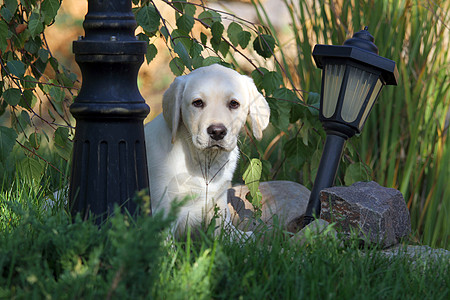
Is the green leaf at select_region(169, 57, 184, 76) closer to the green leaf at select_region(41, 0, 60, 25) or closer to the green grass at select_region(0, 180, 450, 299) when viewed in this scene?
the green leaf at select_region(41, 0, 60, 25)

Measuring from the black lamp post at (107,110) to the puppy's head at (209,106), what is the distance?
1.42 feet

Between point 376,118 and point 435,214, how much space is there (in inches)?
31.4

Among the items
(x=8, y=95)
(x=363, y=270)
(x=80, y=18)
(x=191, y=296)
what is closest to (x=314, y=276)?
(x=363, y=270)

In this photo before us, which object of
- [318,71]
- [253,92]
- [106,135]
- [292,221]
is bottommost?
[292,221]

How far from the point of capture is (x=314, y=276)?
206cm

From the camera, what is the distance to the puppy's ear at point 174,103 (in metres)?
2.90

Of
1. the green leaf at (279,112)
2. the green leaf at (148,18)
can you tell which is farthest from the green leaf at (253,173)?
the green leaf at (148,18)

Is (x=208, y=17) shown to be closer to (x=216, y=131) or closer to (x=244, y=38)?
(x=244, y=38)

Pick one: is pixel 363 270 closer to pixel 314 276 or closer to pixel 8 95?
pixel 314 276

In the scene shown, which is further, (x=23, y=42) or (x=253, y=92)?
(x=23, y=42)

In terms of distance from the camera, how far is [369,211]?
9.98 feet

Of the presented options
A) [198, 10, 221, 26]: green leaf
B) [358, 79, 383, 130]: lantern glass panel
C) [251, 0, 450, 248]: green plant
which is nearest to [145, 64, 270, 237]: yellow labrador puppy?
[198, 10, 221, 26]: green leaf

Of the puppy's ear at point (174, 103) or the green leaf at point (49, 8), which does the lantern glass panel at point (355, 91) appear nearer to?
the puppy's ear at point (174, 103)

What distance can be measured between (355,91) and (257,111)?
0.59 m
